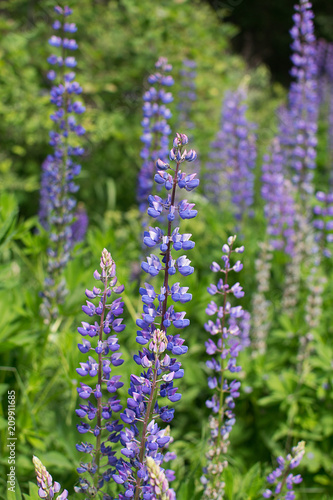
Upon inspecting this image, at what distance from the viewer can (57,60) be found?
7.55ft

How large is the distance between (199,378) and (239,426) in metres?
0.32

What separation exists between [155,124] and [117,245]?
1.07 metres

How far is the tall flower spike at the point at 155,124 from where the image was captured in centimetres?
247

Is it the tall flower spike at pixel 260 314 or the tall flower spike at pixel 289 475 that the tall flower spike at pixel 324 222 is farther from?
the tall flower spike at pixel 289 475

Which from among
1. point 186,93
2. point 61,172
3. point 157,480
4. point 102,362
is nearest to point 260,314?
point 61,172

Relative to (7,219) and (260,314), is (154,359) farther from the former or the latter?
(260,314)

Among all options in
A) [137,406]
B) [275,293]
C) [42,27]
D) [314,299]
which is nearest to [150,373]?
[137,406]

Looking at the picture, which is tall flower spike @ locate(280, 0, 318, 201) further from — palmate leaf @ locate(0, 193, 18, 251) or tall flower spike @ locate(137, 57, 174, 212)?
palmate leaf @ locate(0, 193, 18, 251)

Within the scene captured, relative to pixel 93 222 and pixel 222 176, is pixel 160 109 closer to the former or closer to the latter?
pixel 222 176

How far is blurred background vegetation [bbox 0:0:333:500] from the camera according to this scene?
2137 millimetres

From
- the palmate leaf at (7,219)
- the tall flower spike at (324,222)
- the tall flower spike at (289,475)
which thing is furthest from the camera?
the tall flower spike at (324,222)

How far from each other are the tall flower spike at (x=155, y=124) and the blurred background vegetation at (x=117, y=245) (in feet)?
1.57

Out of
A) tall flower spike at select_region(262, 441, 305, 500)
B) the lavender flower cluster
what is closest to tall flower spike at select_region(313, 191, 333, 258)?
the lavender flower cluster

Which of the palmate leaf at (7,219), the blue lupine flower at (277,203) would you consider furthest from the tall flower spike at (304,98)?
the palmate leaf at (7,219)
